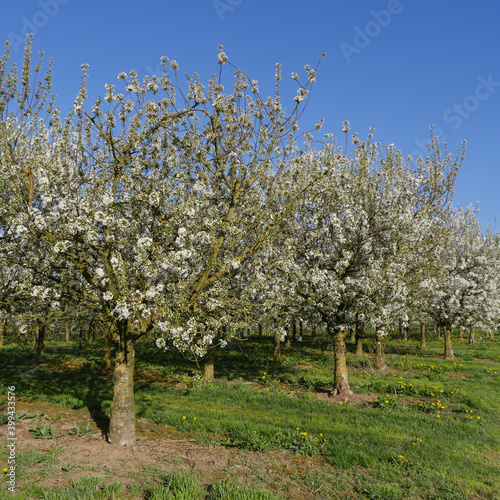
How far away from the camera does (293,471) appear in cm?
827

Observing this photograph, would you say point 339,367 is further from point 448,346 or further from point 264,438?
point 448,346

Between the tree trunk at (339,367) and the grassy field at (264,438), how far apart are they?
0.56m

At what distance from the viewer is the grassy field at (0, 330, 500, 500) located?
24.2ft

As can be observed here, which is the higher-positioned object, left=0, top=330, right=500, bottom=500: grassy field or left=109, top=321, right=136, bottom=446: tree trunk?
left=109, top=321, right=136, bottom=446: tree trunk

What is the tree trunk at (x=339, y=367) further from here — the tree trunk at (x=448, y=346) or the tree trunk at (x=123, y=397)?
the tree trunk at (x=448, y=346)

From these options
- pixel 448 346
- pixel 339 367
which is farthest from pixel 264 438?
pixel 448 346

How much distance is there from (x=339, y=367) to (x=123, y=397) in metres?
9.62

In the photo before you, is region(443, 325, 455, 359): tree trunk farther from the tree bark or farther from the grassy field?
the grassy field

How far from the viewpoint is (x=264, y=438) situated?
9.91 meters

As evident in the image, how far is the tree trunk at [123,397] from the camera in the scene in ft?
30.5

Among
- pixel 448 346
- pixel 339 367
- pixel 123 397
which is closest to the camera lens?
pixel 123 397

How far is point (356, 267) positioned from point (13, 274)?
41.9ft

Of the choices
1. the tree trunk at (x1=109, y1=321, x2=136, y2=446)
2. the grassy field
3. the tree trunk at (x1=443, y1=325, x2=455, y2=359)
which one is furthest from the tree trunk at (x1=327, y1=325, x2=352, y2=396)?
the tree trunk at (x1=443, y1=325, x2=455, y2=359)

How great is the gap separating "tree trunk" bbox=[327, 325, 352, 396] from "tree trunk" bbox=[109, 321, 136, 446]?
30.1ft
